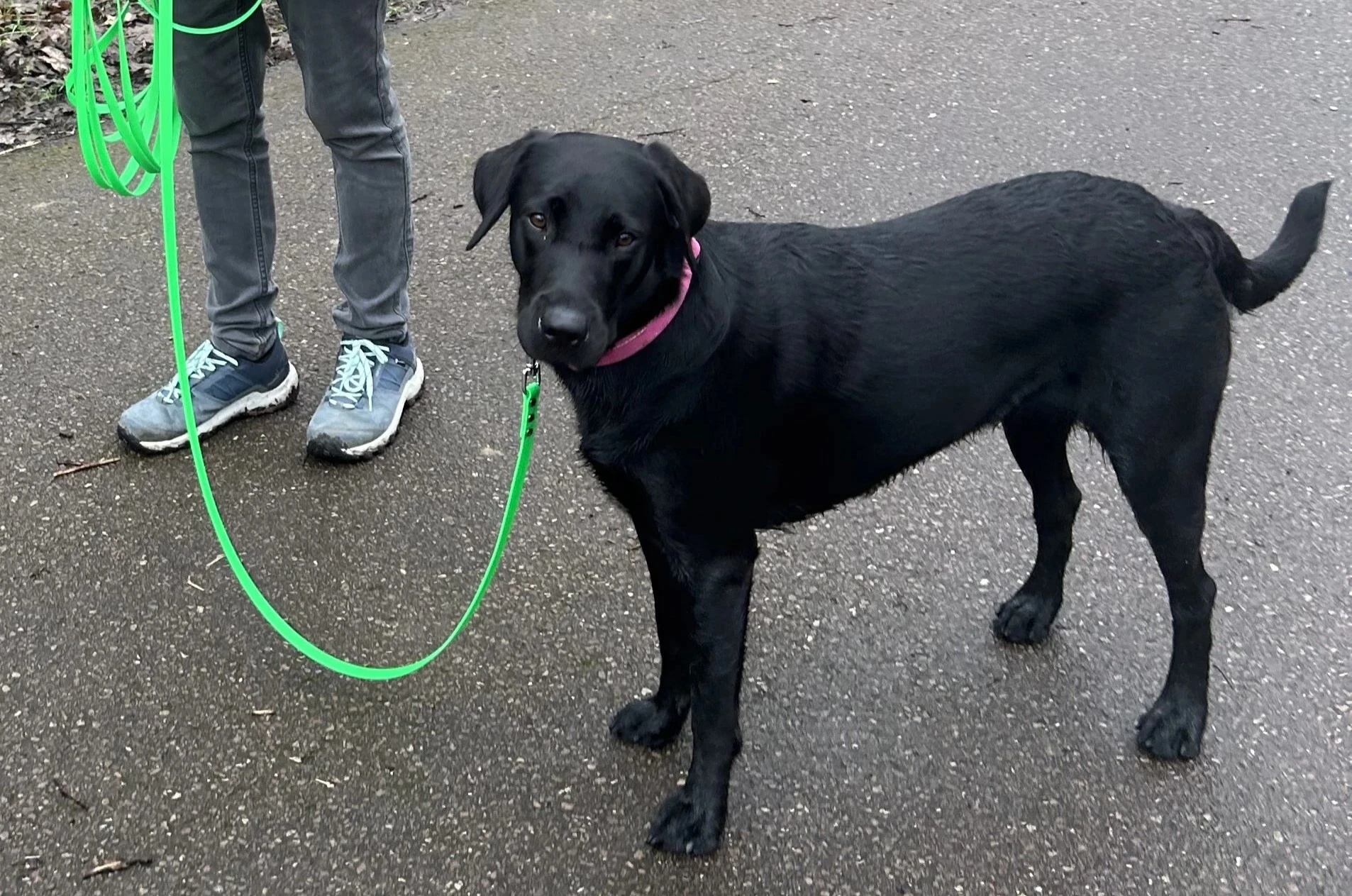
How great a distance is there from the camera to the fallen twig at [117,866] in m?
2.46

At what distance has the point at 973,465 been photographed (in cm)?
363

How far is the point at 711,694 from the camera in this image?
2508 millimetres

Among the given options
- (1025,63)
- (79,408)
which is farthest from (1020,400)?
(1025,63)

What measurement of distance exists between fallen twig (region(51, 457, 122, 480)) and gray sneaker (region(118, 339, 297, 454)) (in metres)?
0.06

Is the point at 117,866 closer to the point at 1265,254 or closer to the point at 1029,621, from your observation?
the point at 1029,621

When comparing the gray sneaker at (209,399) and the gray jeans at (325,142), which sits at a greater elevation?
the gray jeans at (325,142)

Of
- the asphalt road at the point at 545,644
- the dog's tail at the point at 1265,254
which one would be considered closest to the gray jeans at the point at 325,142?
the asphalt road at the point at 545,644

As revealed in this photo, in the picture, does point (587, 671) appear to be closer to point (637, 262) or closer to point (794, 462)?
point (794, 462)

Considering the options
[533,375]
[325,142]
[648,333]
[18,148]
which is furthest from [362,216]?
[18,148]

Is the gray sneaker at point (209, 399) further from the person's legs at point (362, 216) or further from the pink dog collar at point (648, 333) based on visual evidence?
the pink dog collar at point (648, 333)

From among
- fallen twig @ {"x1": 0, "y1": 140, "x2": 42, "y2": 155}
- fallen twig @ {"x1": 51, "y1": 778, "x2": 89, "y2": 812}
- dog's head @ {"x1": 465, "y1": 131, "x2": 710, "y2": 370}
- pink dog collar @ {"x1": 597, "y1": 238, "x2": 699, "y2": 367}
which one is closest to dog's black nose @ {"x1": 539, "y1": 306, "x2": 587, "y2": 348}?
dog's head @ {"x1": 465, "y1": 131, "x2": 710, "y2": 370}

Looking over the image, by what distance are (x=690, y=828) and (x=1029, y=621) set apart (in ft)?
3.33

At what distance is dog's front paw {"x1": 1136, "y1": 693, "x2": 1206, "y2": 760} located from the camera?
2.76 metres

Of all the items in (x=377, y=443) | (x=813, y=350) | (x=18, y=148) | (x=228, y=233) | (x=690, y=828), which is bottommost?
(x=18, y=148)
